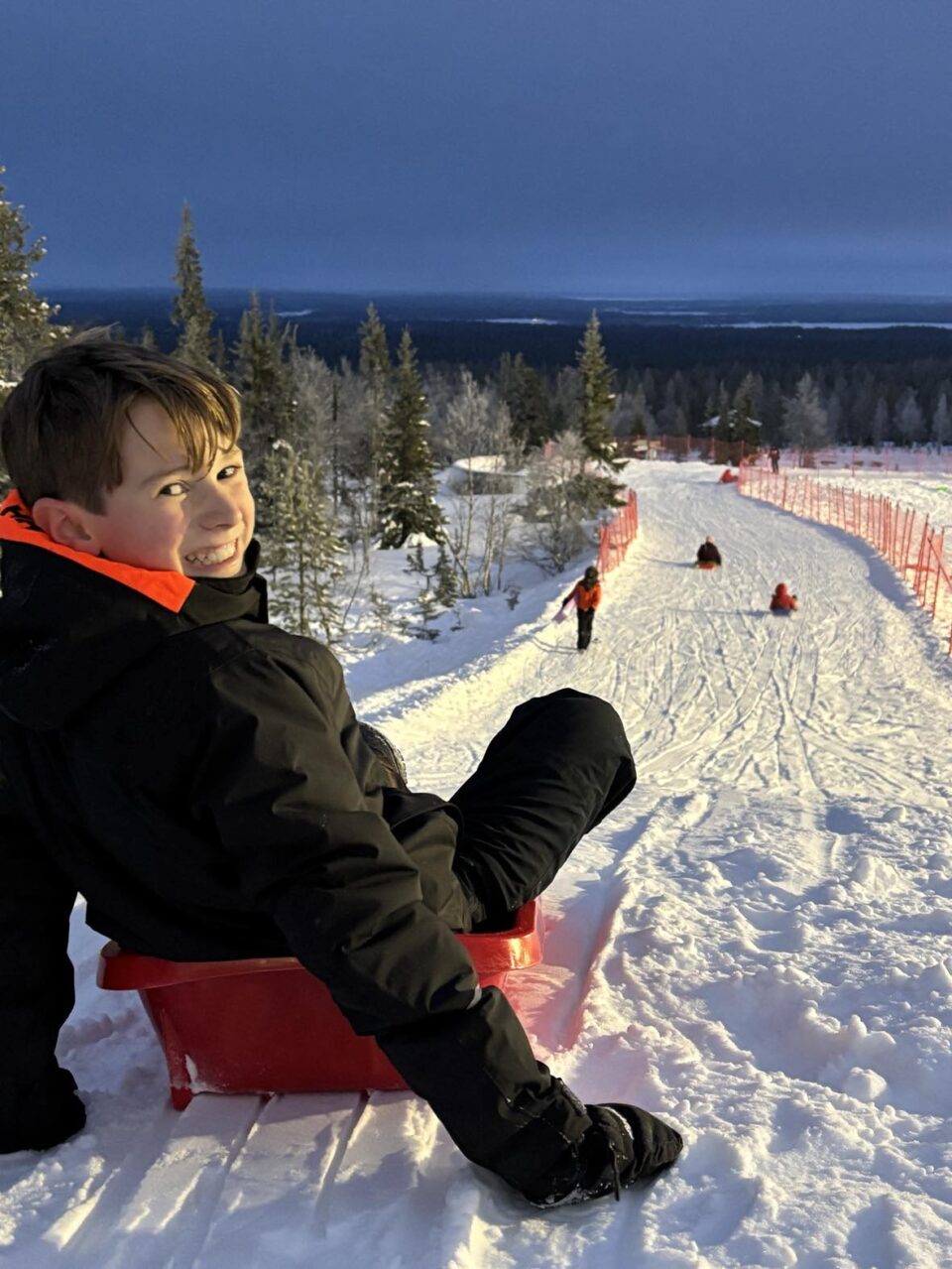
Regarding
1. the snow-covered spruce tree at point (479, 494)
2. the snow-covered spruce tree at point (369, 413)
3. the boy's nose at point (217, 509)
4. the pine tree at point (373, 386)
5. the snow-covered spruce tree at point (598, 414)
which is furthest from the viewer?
the snow-covered spruce tree at point (369, 413)

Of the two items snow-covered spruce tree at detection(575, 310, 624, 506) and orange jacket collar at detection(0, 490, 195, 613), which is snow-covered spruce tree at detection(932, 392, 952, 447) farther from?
orange jacket collar at detection(0, 490, 195, 613)

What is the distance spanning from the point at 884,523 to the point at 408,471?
25.3 m

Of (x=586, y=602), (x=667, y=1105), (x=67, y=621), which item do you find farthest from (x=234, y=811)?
(x=586, y=602)

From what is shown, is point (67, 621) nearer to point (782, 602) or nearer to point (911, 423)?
point (782, 602)

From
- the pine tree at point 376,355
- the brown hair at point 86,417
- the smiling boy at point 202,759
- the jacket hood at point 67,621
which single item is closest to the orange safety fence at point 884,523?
the smiling boy at point 202,759

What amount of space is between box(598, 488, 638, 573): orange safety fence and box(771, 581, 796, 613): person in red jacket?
541 cm

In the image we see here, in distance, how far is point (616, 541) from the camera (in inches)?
1049

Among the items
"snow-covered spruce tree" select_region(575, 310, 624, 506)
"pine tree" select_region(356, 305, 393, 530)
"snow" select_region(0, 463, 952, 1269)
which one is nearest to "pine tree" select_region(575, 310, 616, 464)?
"snow-covered spruce tree" select_region(575, 310, 624, 506)

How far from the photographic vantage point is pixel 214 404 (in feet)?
6.94

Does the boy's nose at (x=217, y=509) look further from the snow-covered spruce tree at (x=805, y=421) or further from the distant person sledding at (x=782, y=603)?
the snow-covered spruce tree at (x=805, y=421)

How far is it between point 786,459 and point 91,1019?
6925cm

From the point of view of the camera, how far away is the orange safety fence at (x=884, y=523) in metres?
17.6

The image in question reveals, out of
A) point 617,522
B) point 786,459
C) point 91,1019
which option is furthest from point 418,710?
point 786,459

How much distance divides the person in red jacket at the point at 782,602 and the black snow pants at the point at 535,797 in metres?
14.1
